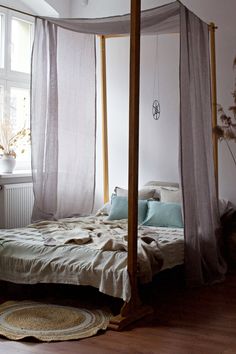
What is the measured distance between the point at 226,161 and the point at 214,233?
1141mm

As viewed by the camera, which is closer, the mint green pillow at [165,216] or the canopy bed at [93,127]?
the canopy bed at [93,127]

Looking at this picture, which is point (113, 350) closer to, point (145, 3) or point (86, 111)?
point (86, 111)

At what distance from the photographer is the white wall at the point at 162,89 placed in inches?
229

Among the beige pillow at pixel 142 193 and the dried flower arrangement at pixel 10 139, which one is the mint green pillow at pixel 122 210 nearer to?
the beige pillow at pixel 142 193

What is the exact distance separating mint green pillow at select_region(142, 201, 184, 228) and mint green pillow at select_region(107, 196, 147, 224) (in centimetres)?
7

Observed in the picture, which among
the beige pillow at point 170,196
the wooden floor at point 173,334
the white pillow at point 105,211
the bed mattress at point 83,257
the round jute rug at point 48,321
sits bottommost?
the wooden floor at point 173,334

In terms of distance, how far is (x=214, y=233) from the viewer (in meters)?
4.95

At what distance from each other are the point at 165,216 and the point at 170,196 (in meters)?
0.35

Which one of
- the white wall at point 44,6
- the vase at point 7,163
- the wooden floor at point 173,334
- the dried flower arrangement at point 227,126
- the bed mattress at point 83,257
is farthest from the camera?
the white wall at point 44,6

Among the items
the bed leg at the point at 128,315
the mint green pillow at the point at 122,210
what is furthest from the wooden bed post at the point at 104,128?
the bed leg at the point at 128,315

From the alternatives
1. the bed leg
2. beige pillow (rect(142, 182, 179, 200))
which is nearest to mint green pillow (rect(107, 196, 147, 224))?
beige pillow (rect(142, 182, 179, 200))

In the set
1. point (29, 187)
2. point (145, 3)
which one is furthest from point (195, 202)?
point (145, 3)

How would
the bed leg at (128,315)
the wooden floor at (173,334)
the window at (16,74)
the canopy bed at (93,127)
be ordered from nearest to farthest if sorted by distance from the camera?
the wooden floor at (173,334) < the bed leg at (128,315) < the canopy bed at (93,127) < the window at (16,74)

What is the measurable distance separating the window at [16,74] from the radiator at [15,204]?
44 cm
